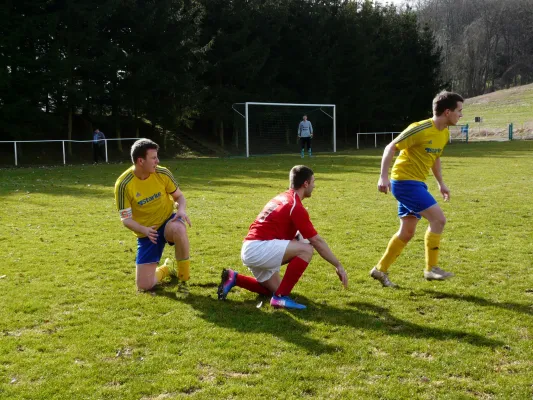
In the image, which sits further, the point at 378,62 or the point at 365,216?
the point at 378,62

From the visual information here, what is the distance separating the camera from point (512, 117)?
61031 millimetres

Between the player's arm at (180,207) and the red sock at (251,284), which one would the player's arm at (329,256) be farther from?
the player's arm at (180,207)

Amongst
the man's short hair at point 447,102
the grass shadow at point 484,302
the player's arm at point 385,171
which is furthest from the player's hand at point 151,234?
the man's short hair at point 447,102

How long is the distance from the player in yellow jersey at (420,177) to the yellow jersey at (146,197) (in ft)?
7.77

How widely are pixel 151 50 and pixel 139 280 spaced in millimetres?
28373

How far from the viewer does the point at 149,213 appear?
584 cm

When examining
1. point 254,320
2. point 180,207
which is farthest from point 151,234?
point 254,320

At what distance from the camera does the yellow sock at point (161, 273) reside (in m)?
6.03

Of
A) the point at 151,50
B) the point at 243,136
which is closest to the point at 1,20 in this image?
the point at 151,50

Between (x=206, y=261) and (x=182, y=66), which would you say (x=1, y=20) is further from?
(x=206, y=261)

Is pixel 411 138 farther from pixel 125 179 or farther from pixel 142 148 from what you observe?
pixel 125 179

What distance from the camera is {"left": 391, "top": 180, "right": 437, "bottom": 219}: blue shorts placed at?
18.8ft

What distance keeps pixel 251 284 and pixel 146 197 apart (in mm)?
1445

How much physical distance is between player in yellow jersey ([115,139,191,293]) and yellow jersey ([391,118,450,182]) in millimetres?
2386
